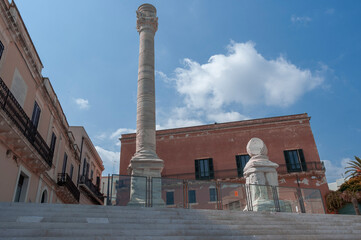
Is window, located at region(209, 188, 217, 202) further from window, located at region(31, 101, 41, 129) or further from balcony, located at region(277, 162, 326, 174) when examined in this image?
balcony, located at region(277, 162, 326, 174)

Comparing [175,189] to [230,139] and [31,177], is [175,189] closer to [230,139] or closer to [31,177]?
[31,177]

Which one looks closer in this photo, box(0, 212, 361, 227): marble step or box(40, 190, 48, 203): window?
box(0, 212, 361, 227): marble step

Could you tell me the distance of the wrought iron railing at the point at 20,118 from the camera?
10.9m

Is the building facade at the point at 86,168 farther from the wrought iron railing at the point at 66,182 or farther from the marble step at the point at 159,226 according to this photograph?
the marble step at the point at 159,226

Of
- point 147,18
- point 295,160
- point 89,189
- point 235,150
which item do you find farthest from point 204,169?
point 147,18

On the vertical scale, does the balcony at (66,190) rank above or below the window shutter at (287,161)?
below

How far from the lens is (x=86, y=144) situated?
26.2m

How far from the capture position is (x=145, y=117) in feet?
48.9

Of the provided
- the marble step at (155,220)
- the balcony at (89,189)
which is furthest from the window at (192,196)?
the balcony at (89,189)

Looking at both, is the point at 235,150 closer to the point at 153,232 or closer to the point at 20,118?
the point at 20,118

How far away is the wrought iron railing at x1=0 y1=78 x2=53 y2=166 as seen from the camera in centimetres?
1088

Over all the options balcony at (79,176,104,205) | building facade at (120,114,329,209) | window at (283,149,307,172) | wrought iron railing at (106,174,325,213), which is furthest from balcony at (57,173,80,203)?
window at (283,149,307,172)

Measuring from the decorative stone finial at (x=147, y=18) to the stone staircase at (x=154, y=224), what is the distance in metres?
11.3

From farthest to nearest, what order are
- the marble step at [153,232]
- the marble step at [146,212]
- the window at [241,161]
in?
the window at [241,161], the marble step at [146,212], the marble step at [153,232]
